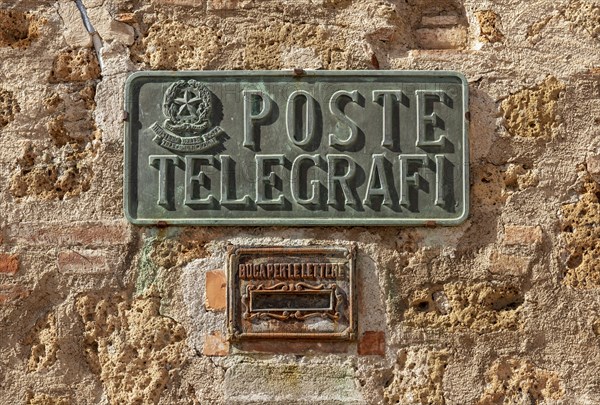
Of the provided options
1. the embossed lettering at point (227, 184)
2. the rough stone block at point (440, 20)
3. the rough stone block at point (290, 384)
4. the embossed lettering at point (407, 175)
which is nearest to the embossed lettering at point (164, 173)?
the embossed lettering at point (227, 184)

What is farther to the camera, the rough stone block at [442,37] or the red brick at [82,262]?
the rough stone block at [442,37]

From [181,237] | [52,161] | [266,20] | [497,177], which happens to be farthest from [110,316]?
[497,177]

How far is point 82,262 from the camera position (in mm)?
3572

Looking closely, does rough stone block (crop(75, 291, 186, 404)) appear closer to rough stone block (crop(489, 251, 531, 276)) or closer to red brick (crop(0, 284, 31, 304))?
red brick (crop(0, 284, 31, 304))

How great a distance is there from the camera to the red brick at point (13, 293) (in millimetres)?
3568

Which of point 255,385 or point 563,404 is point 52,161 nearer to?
point 255,385

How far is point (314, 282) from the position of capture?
11.5 ft

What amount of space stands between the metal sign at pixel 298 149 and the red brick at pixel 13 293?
1.46ft

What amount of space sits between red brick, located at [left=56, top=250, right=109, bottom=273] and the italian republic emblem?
433mm

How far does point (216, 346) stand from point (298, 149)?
0.70 meters

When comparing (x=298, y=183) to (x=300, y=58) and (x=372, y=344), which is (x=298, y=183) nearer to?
(x=300, y=58)

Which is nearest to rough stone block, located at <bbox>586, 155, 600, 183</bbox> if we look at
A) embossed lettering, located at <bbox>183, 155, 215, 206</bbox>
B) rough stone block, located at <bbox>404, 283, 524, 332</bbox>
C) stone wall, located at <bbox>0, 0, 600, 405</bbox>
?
stone wall, located at <bbox>0, 0, 600, 405</bbox>

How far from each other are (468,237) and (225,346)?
2.87ft

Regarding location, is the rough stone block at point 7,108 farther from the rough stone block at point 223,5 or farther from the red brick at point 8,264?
the rough stone block at point 223,5
